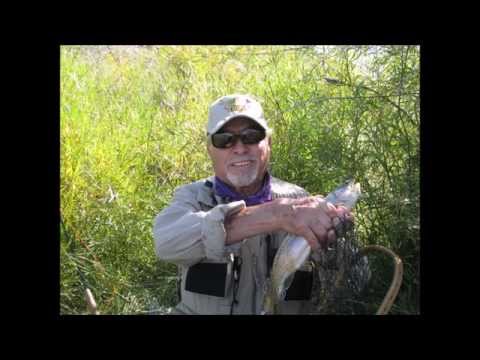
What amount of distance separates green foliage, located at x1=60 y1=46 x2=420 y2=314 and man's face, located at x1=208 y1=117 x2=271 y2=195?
34.4 inches

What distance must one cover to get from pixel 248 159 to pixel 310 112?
1.65 m

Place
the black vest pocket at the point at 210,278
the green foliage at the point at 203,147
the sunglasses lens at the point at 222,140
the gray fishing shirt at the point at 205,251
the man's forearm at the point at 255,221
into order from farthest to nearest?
the green foliage at the point at 203,147
the sunglasses lens at the point at 222,140
the black vest pocket at the point at 210,278
the gray fishing shirt at the point at 205,251
the man's forearm at the point at 255,221

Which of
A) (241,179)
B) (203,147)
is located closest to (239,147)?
(241,179)

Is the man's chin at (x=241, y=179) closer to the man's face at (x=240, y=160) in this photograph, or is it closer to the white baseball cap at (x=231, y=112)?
the man's face at (x=240, y=160)

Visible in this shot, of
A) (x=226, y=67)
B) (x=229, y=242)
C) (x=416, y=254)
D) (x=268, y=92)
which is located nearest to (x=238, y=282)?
(x=229, y=242)

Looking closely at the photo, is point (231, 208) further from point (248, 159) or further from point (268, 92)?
point (268, 92)

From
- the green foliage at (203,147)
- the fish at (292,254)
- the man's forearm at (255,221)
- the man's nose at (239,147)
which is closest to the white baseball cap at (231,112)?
the man's nose at (239,147)

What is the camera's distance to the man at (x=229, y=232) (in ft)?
9.73

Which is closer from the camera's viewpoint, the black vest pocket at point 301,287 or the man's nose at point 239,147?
the black vest pocket at point 301,287

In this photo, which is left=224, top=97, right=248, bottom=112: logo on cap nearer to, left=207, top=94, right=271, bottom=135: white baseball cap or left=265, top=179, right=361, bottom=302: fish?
left=207, top=94, right=271, bottom=135: white baseball cap

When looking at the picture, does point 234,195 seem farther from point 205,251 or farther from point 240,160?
point 205,251

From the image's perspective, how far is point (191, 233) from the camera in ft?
9.70

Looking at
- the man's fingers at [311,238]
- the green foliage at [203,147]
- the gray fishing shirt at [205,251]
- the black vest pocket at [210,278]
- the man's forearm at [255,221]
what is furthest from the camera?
the green foliage at [203,147]

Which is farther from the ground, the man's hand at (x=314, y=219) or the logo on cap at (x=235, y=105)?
the logo on cap at (x=235, y=105)
